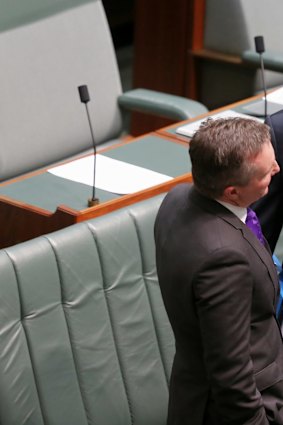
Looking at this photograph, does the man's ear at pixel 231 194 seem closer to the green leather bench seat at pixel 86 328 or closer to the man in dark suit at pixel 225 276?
the man in dark suit at pixel 225 276

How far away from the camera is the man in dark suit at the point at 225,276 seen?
1712mm

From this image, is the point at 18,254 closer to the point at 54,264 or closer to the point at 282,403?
→ the point at 54,264

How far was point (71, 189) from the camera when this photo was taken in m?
2.98

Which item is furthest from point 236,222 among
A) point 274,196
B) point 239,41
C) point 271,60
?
point 239,41

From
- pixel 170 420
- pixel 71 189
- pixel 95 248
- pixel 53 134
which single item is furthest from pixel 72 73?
pixel 170 420

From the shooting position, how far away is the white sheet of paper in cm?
365

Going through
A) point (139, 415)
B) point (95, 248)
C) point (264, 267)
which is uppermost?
point (264, 267)

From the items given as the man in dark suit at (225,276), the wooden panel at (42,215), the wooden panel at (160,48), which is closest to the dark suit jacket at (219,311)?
the man in dark suit at (225,276)

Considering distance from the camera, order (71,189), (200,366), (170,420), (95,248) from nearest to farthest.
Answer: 1. (200,366)
2. (170,420)
3. (95,248)
4. (71,189)

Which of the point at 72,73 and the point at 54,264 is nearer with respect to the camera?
the point at 54,264

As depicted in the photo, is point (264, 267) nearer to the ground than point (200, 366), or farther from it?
farther from it

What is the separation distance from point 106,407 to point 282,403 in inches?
24.4

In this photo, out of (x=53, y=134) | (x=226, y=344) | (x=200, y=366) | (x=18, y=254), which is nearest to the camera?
(x=226, y=344)

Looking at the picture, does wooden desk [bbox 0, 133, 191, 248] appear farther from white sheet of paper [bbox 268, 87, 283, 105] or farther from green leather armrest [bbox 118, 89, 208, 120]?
white sheet of paper [bbox 268, 87, 283, 105]
